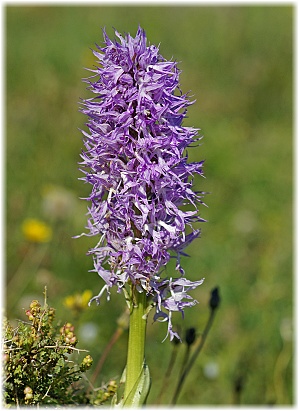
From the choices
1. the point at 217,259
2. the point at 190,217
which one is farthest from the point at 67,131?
the point at 190,217

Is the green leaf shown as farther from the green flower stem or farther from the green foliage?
the green foliage

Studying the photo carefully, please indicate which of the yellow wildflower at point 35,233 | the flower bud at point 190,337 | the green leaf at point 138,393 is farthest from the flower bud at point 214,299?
the yellow wildflower at point 35,233

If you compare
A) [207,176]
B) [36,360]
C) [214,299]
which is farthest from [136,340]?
[207,176]

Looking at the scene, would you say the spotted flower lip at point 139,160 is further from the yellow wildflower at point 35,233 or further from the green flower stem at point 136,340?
the yellow wildflower at point 35,233

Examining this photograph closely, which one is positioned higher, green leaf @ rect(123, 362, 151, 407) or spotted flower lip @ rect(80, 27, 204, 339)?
spotted flower lip @ rect(80, 27, 204, 339)

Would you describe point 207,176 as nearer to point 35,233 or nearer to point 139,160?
point 35,233

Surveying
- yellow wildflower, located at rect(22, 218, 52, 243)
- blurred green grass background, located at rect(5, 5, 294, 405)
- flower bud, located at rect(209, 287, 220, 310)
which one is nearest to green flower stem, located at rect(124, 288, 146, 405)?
flower bud, located at rect(209, 287, 220, 310)
